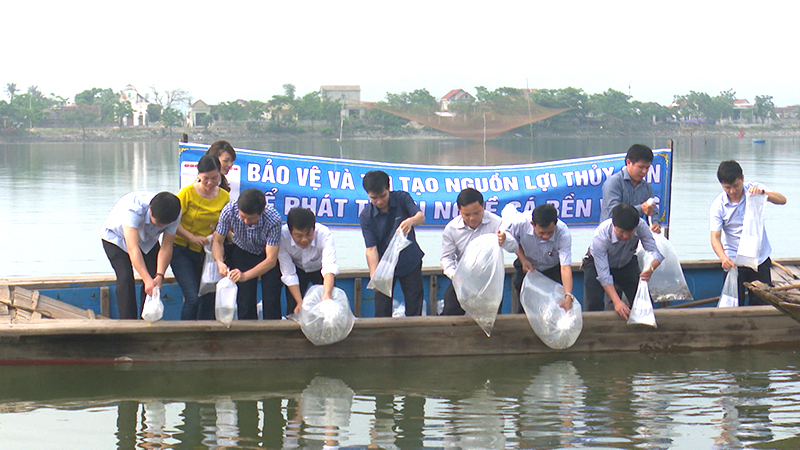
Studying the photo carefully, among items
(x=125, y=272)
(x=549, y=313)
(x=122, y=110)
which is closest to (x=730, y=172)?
(x=549, y=313)

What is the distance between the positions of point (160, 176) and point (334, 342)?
2232cm

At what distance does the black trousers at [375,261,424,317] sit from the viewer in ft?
18.8

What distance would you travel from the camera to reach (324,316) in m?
5.31

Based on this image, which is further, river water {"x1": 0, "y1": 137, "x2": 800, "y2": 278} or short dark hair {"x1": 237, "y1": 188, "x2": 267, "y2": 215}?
river water {"x1": 0, "y1": 137, "x2": 800, "y2": 278}

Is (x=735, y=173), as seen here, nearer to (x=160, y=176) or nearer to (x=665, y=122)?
(x=160, y=176)

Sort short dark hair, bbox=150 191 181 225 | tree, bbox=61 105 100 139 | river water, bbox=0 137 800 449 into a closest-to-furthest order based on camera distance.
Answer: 1. river water, bbox=0 137 800 449
2. short dark hair, bbox=150 191 181 225
3. tree, bbox=61 105 100 139

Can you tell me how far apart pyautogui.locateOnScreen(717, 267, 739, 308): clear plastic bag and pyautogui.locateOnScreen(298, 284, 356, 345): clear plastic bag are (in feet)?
9.81

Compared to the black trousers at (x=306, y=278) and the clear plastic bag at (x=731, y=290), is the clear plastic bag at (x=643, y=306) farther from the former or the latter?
the black trousers at (x=306, y=278)

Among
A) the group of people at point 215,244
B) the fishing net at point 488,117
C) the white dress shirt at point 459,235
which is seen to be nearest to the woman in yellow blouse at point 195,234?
the group of people at point 215,244

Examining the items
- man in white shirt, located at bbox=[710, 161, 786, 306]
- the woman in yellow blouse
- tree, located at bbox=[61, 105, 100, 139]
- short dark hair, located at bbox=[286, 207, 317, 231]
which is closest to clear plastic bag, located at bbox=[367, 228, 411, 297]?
short dark hair, located at bbox=[286, 207, 317, 231]

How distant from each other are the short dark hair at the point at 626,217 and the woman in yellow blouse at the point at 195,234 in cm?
273

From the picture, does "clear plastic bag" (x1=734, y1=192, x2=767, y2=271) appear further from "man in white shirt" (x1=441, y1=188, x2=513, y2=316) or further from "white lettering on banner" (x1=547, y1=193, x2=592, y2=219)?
"man in white shirt" (x1=441, y1=188, x2=513, y2=316)

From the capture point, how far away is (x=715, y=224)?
6.09 meters

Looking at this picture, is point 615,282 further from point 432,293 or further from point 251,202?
point 251,202
